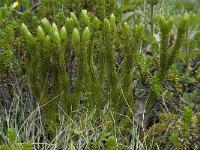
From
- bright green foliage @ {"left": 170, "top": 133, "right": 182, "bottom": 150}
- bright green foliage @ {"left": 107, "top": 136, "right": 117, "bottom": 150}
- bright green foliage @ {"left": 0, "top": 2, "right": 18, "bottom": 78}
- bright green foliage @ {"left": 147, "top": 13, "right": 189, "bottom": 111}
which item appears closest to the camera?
bright green foliage @ {"left": 107, "top": 136, "right": 117, "bottom": 150}

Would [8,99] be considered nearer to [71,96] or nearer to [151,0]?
[71,96]

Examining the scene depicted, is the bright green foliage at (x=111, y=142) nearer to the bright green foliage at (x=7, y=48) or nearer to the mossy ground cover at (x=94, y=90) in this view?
the mossy ground cover at (x=94, y=90)

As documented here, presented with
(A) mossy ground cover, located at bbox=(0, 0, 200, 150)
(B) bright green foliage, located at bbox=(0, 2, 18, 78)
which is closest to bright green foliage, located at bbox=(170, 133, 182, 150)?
(A) mossy ground cover, located at bbox=(0, 0, 200, 150)

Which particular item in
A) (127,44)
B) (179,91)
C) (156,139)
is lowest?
(156,139)

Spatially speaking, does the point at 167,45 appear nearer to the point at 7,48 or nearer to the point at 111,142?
the point at 111,142

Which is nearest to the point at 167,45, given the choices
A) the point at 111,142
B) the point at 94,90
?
the point at 94,90

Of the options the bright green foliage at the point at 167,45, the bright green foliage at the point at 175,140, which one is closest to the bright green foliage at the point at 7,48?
the bright green foliage at the point at 167,45

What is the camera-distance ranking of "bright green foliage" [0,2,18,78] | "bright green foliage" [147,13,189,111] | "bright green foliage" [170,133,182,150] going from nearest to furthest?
"bright green foliage" [170,133,182,150] → "bright green foliage" [147,13,189,111] → "bright green foliage" [0,2,18,78]

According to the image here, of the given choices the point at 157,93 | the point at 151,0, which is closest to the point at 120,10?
the point at 151,0

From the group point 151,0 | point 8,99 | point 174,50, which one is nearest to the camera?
point 174,50

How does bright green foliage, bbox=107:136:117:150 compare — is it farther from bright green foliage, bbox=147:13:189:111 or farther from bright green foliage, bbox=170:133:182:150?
bright green foliage, bbox=147:13:189:111

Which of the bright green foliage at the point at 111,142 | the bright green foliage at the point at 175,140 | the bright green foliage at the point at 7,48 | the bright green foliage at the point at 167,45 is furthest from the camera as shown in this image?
the bright green foliage at the point at 7,48
